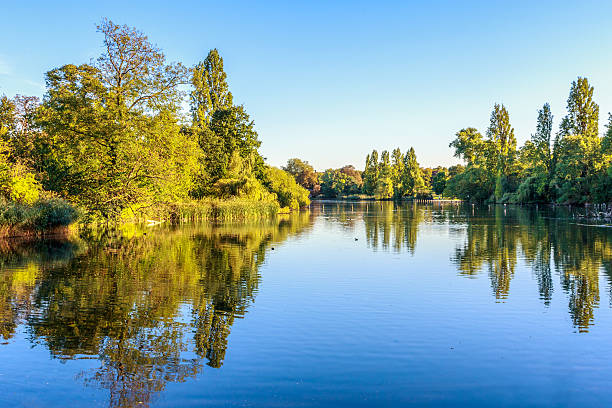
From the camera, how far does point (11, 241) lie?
1011 inches

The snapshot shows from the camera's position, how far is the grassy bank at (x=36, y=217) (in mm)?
25953

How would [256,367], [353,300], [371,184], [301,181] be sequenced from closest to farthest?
[256,367], [353,300], [371,184], [301,181]

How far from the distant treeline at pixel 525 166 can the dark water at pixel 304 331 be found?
5410 cm

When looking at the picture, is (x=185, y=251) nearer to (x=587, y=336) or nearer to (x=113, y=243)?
(x=113, y=243)

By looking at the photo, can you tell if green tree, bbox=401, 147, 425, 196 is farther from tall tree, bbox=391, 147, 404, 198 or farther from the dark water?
the dark water

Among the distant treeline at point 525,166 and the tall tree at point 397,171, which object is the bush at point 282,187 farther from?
the tall tree at point 397,171

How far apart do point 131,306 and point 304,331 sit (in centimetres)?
467

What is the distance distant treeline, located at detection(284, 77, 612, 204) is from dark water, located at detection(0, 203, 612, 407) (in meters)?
54.1

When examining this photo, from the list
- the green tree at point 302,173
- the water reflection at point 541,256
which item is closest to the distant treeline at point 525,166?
the green tree at point 302,173

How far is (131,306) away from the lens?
458 inches

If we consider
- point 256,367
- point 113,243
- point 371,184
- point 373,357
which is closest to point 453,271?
point 373,357

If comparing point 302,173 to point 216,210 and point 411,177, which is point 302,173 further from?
point 216,210

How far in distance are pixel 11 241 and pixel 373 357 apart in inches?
972

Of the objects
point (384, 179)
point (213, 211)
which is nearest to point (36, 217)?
point (213, 211)
